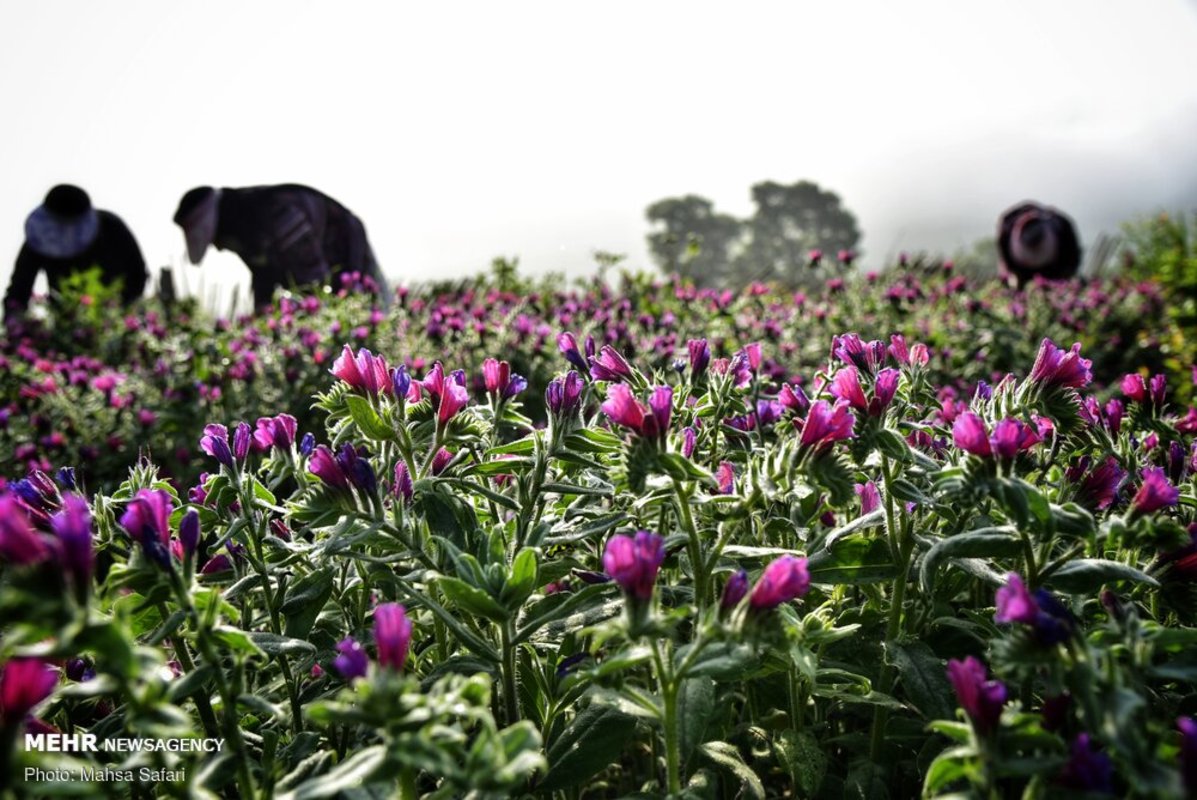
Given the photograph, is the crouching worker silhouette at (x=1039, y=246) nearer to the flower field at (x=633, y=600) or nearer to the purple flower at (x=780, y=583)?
the flower field at (x=633, y=600)

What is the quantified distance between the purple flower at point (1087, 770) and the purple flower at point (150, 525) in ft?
3.90

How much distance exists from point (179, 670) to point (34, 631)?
0.94m

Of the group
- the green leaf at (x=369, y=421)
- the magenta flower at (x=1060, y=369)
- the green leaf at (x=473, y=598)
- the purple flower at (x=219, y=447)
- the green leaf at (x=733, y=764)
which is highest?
the magenta flower at (x=1060, y=369)

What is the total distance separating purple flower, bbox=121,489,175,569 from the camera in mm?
1191

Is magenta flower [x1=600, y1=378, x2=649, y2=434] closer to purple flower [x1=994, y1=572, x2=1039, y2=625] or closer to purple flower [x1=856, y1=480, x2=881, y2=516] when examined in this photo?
purple flower [x1=994, y1=572, x2=1039, y2=625]

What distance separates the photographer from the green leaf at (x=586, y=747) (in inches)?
55.7

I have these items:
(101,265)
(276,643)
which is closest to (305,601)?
(276,643)

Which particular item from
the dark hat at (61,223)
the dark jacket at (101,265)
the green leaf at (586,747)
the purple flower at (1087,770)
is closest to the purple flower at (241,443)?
the green leaf at (586,747)

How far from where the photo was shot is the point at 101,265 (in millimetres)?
11180

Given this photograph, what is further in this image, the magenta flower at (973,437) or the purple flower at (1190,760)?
the magenta flower at (973,437)

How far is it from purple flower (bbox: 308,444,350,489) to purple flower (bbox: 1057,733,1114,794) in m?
1.11

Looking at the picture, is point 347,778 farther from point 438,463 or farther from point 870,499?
point 870,499

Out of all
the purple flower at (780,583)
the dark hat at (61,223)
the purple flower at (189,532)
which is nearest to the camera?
the purple flower at (780,583)

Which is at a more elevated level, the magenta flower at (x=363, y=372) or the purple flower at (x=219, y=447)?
the magenta flower at (x=363, y=372)
